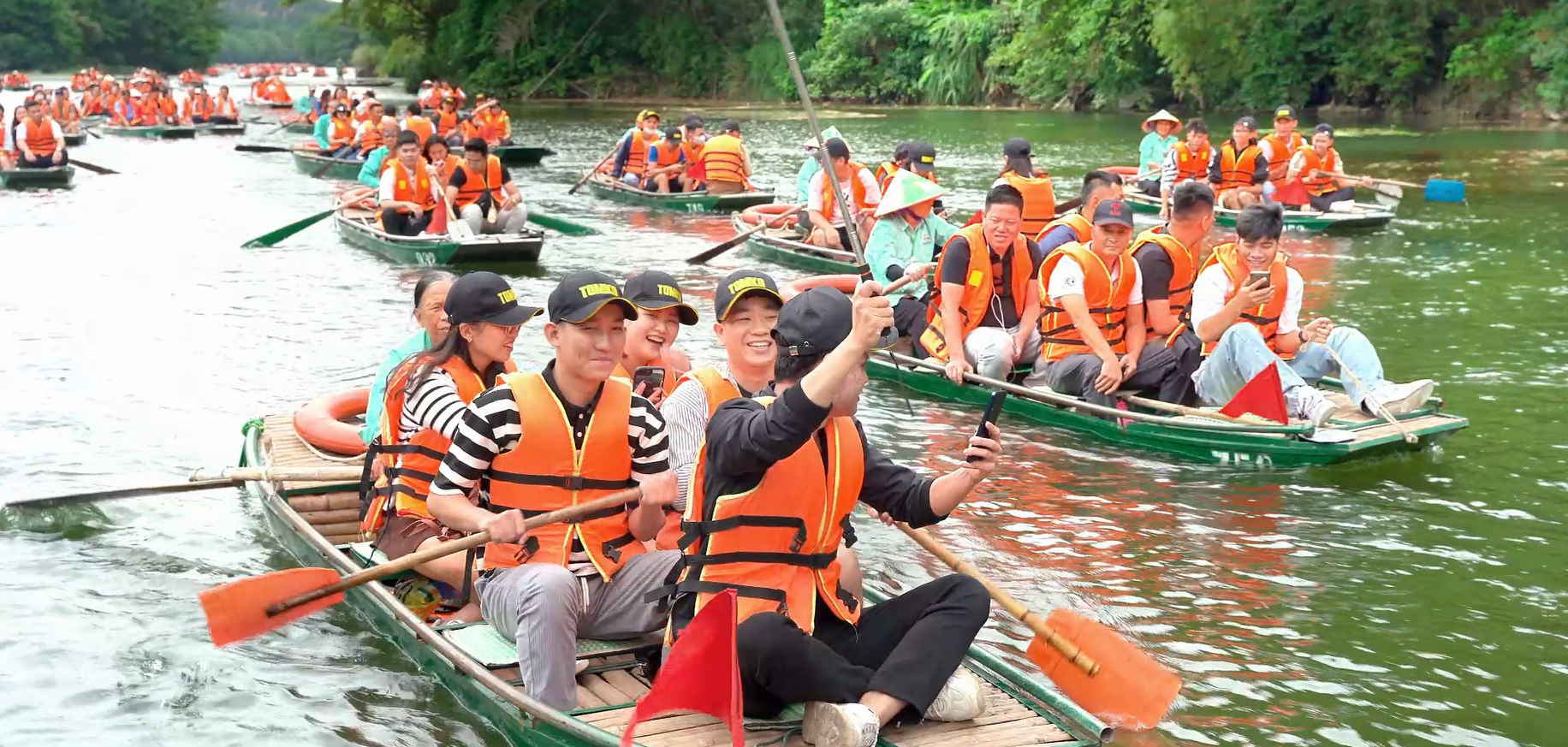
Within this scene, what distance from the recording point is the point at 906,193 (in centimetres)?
1068

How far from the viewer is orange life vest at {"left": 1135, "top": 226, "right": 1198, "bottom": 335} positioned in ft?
30.1

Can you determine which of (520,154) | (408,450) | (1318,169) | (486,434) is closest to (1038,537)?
(408,450)

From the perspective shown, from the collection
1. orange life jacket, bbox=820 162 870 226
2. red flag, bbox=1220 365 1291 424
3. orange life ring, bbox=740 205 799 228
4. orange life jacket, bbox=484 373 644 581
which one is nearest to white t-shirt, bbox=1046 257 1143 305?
red flag, bbox=1220 365 1291 424

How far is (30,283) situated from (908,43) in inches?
1403

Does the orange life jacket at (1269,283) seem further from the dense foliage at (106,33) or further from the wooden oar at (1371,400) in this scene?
the dense foliage at (106,33)

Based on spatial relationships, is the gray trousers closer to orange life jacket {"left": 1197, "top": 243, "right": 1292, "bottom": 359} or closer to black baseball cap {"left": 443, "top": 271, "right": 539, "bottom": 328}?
black baseball cap {"left": 443, "top": 271, "right": 539, "bottom": 328}

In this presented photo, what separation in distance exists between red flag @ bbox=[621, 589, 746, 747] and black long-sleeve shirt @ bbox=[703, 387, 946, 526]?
13.0 inches

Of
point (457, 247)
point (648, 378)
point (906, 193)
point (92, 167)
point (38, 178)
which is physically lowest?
point (38, 178)

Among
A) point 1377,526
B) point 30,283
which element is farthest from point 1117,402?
point 30,283

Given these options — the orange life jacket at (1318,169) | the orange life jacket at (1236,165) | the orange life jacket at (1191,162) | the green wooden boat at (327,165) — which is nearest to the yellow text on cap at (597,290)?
the orange life jacket at (1191,162)

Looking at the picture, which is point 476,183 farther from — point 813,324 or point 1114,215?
point 813,324

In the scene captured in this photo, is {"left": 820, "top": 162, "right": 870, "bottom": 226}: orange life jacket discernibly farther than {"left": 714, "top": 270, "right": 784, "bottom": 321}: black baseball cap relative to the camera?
Yes

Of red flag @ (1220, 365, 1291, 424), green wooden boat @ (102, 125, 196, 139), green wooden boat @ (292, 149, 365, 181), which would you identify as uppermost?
red flag @ (1220, 365, 1291, 424)

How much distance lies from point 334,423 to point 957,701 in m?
A: 4.52
